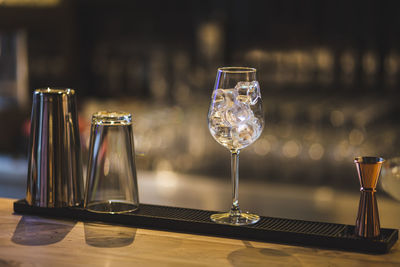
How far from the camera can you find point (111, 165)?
49.3 inches

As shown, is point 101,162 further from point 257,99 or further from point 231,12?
point 231,12

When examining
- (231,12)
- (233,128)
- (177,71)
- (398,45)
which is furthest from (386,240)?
(177,71)

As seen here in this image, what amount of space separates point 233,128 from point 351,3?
7.92 feet

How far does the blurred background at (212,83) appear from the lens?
301 centimetres

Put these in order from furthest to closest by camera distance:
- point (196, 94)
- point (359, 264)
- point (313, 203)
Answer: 1. point (196, 94)
2. point (313, 203)
3. point (359, 264)

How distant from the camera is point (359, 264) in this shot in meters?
0.98

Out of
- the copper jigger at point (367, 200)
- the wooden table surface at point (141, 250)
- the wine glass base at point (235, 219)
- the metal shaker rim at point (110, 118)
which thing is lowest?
the wooden table surface at point (141, 250)

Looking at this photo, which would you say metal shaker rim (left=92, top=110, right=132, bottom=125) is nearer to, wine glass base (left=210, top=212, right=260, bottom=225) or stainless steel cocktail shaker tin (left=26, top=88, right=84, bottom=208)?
stainless steel cocktail shaker tin (left=26, top=88, right=84, bottom=208)

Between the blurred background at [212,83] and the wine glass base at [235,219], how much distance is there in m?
1.40

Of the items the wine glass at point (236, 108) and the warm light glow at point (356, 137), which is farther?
the warm light glow at point (356, 137)

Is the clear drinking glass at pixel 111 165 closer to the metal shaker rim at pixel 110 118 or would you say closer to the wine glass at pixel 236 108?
the metal shaker rim at pixel 110 118

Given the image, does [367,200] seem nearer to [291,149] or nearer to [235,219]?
[235,219]

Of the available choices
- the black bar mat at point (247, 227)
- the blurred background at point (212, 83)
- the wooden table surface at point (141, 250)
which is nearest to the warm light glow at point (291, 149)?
the blurred background at point (212, 83)

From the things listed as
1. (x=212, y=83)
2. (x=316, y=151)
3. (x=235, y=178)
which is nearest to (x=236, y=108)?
(x=235, y=178)
